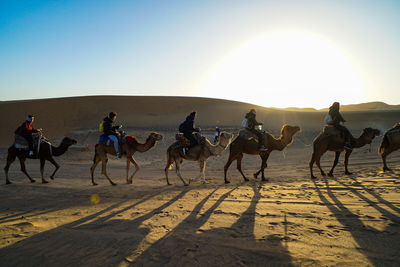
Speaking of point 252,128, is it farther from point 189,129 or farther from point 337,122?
point 337,122

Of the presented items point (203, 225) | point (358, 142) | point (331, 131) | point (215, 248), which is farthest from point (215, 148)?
point (215, 248)

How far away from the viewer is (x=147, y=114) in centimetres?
5500

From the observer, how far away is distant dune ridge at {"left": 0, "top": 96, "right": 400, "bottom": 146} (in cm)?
4194

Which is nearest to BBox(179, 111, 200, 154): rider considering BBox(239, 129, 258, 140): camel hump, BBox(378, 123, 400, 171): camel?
BBox(239, 129, 258, 140): camel hump

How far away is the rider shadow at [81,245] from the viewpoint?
3.59 meters

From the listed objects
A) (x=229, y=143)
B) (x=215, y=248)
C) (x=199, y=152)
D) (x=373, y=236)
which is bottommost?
(x=215, y=248)

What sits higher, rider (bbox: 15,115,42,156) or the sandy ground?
rider (bbox: 15,115,42,156)

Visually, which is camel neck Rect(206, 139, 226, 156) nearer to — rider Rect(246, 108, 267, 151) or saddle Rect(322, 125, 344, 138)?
rider Rect(246, 108, 267, 151)

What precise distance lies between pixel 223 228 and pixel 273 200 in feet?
7.93

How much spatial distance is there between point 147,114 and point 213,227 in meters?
52.0

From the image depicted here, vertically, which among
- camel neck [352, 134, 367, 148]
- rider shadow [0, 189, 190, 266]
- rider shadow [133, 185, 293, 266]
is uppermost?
camel neck [352, 134, 367, 148]

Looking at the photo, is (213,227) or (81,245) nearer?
(81,245)

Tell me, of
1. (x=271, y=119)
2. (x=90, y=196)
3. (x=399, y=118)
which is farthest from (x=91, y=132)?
(x=399, y=118)

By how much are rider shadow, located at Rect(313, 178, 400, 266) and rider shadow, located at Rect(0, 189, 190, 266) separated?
11.4 ft
